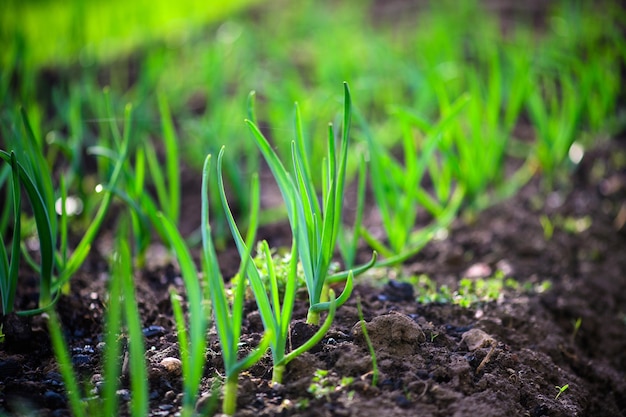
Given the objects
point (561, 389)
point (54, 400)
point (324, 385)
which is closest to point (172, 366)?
point (54, 400)

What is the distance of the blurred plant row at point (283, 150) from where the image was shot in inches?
48.2

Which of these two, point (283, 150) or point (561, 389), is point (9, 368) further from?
point (283, 150)

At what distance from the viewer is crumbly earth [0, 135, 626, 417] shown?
3.95ft

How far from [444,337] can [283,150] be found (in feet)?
4.73

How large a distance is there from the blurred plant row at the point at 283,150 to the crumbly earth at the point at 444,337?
0.24ft

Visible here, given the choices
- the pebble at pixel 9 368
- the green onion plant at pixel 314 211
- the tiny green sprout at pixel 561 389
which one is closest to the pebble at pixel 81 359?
the pebble at pixel 9 368

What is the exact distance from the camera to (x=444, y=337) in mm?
1443

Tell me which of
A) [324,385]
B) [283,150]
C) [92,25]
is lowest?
[324,385]

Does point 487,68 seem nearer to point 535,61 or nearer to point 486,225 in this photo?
point 535,61

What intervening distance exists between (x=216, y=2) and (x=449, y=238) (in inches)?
168

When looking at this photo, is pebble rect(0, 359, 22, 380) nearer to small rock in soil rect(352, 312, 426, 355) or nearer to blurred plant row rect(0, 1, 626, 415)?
blurred plant row rect(0, 1, 626, 415)

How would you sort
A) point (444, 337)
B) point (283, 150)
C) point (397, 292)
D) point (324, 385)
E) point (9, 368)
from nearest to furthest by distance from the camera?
point (324, 385)
point (9, 368)
point (444, 337)
point (397, 292)
point (283, 150)

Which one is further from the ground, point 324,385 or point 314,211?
point 314,211

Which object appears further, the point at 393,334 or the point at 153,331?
the point at 153,331
